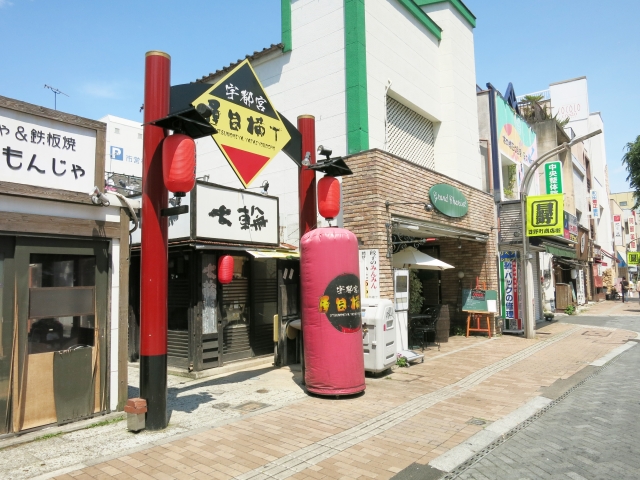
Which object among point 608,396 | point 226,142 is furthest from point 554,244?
point 226,142

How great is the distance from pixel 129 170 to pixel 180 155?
17.5 meters

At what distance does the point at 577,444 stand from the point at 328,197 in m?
5.01

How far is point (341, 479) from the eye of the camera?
4594 millimetres

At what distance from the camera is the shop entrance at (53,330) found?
18.8 feet

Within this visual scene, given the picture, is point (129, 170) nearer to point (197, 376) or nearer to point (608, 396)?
point (197, 376)

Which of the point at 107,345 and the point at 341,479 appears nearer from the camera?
the point at 341,479

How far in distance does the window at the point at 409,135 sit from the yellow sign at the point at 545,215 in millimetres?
3915

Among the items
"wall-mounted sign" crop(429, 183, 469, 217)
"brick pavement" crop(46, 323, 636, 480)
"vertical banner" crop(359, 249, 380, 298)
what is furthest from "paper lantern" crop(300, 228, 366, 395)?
"wall-mounted sign" crop(429, 183, 469, 217)

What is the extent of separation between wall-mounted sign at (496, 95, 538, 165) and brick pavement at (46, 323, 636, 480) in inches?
414

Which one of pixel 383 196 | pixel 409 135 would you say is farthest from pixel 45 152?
pixel 409 135

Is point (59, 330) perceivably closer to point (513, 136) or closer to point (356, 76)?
point (356, 76)

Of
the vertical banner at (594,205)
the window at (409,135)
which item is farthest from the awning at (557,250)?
the vertical banner at (594,205)

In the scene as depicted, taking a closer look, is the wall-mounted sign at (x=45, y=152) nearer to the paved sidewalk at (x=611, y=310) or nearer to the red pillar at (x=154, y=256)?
the red pillar at (x=154, y=256)

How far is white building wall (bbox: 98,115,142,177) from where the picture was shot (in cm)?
2124
